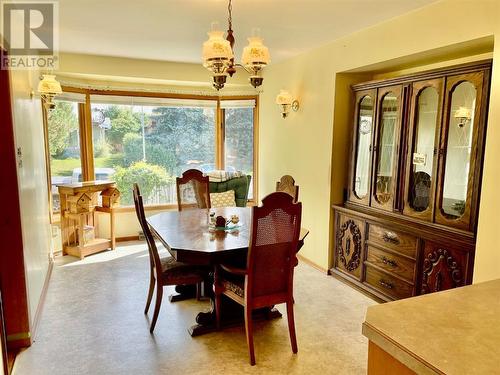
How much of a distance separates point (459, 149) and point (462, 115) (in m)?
0.25

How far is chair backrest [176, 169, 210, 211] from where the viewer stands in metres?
3.86

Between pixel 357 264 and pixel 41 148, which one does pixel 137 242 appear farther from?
pixel 357 264

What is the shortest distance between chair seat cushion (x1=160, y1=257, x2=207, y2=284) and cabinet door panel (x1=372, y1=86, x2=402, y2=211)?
1785mm

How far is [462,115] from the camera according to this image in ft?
8.61

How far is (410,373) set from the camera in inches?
40.7

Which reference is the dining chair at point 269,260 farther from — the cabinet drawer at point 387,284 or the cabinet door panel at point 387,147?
the cabinet door panel at point 387,147

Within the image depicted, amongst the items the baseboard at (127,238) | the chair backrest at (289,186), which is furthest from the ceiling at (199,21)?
the baseboard at (127,238)

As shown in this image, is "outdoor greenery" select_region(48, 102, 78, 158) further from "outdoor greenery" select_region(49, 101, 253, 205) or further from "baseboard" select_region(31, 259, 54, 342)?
"baseboard" select_region(31, 259, 54, 342)

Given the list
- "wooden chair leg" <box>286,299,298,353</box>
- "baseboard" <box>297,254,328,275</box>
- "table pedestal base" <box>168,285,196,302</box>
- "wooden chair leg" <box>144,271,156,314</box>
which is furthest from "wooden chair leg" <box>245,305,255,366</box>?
"baseboard" <box>297,254,328,275</box>

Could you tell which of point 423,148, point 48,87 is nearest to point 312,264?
point 423,148

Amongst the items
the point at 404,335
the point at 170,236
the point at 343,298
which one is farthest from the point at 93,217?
the point at 404,335

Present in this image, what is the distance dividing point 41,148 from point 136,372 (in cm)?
277

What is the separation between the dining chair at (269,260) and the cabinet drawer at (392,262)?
116 centimetres

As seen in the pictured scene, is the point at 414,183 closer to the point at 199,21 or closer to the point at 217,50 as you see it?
the point at 217,50
